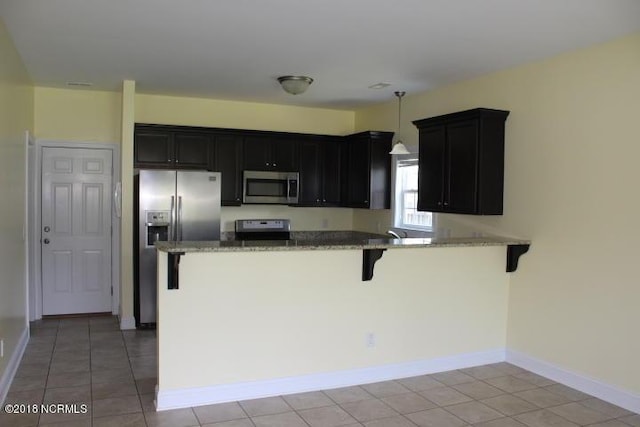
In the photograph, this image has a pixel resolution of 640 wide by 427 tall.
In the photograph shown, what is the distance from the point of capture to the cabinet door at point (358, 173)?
621cm

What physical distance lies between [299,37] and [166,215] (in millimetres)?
2541

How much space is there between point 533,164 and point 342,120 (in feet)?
10.4

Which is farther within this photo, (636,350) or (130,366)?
(130,366)

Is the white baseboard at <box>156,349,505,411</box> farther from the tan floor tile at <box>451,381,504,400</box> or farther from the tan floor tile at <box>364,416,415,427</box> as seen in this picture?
the tan floor tile at <box>364,416,415,427</box>

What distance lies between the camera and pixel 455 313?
433 centimetres

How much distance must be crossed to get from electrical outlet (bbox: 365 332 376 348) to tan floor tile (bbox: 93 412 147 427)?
162 centimetres

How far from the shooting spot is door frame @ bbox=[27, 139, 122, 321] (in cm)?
565

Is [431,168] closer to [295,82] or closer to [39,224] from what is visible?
[295,82]

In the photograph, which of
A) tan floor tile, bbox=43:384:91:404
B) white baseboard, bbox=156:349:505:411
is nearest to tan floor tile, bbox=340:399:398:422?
white baseboard, bbox=156:349:505:411

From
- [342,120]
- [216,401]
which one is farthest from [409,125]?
[216,401]

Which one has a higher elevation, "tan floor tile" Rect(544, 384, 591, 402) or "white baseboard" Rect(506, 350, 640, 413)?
"white baseboard" Rect(506, 350, 640, 413)

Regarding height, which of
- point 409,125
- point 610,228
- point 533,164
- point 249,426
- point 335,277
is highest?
point 409,125

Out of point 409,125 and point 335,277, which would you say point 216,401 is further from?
point 409,125

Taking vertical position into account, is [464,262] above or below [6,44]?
below
